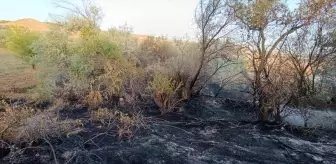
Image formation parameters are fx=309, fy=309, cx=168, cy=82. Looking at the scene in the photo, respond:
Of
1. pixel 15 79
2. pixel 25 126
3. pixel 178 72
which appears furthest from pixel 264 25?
pixel 15 79

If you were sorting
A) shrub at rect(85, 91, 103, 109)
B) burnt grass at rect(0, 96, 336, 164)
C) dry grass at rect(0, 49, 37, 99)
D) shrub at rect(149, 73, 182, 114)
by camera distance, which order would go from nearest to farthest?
burnt grass at rect(0, 96, 336, 164) → shrub at rect(149, 73, 182, 114) → shrub at rect(85, 91, 103, 109) → dry grass at rect(0, 49, 37, 99)

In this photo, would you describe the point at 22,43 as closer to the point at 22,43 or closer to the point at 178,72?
the point at 22,43

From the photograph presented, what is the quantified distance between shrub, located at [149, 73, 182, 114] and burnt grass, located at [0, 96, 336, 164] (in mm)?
630

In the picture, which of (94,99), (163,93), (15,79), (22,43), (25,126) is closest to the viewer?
(25,126)

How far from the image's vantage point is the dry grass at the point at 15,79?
1924 cm

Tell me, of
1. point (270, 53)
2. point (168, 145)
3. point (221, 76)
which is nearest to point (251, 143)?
point (168, 145)

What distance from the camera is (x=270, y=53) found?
1341 cm

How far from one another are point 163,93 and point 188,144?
4.43 m

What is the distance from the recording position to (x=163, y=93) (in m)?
14.7

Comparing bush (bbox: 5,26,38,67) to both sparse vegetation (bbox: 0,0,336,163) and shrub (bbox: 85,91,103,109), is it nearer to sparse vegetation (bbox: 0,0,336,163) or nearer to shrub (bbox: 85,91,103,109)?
sparse vegetation (bbox: 0,0,336,163)

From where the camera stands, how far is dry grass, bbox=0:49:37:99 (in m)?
19.2

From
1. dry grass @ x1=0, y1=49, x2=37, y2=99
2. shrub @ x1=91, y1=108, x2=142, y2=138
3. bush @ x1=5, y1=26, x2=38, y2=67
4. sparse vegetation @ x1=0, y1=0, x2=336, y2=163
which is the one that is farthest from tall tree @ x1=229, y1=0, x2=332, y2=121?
bush @ x1=5, y1=26, x2=38, y2=67

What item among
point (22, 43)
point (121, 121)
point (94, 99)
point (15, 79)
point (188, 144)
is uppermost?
point (22, 43)

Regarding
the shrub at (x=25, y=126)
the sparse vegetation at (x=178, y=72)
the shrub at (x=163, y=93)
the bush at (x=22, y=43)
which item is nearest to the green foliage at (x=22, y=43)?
the bush at (x=22, y=43)
